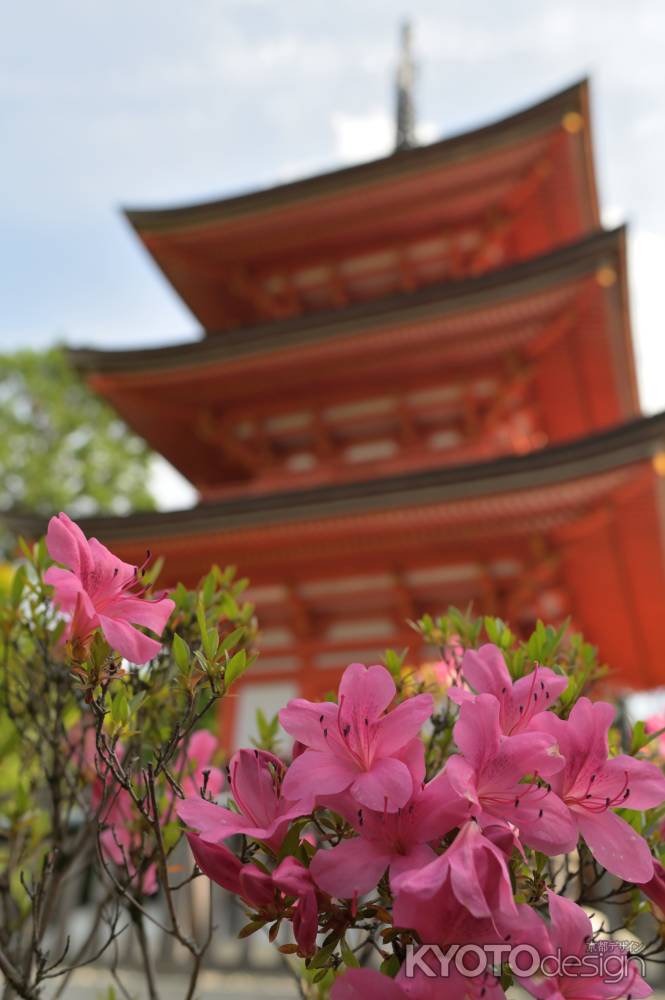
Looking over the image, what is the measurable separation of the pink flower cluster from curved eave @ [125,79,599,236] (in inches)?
330

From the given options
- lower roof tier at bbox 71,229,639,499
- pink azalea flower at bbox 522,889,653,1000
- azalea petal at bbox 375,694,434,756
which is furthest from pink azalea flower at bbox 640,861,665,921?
lower roof tier at bbox 71,229,639,499

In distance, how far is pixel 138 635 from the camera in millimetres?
894

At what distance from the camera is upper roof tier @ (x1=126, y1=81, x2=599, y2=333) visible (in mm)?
8172

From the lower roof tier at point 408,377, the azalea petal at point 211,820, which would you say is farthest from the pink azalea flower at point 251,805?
the lower roof tier at point 408,377

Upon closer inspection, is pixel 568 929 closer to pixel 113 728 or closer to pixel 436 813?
pixel 436 813

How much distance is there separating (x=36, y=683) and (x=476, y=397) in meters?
6.46

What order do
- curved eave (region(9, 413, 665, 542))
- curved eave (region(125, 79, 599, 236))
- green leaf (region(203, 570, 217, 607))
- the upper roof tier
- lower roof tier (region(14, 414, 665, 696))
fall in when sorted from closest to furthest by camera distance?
green leaf (region(203, 570, 217, 607)) → curved eave (region(9, 413, 665, 542)) → lower roof tier (region(14, 414, 665, 696)) → curved eave (region(125, 79, 599, 236)) → the upper roof tier

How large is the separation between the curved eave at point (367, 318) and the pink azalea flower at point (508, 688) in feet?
21.4

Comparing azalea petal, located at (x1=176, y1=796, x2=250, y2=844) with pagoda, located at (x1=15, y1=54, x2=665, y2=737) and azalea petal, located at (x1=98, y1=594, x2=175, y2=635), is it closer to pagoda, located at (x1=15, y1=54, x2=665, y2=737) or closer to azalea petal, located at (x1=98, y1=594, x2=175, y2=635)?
azalea petal, located at (x1=98, y1=594, x2=175, y2=635)

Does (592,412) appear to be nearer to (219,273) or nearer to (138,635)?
(219,273)

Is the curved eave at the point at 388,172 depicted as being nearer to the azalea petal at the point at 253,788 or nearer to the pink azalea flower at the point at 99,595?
the pink azalea flower at the point at 99,595

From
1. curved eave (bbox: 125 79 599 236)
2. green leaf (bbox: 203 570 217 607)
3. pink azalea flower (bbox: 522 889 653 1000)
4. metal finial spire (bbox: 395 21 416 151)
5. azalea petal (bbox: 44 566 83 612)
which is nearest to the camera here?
pink azalea flower (bbox: 522 889 653 1000)

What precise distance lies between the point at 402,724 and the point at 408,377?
292 inches

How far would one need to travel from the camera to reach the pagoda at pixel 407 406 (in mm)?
5898
